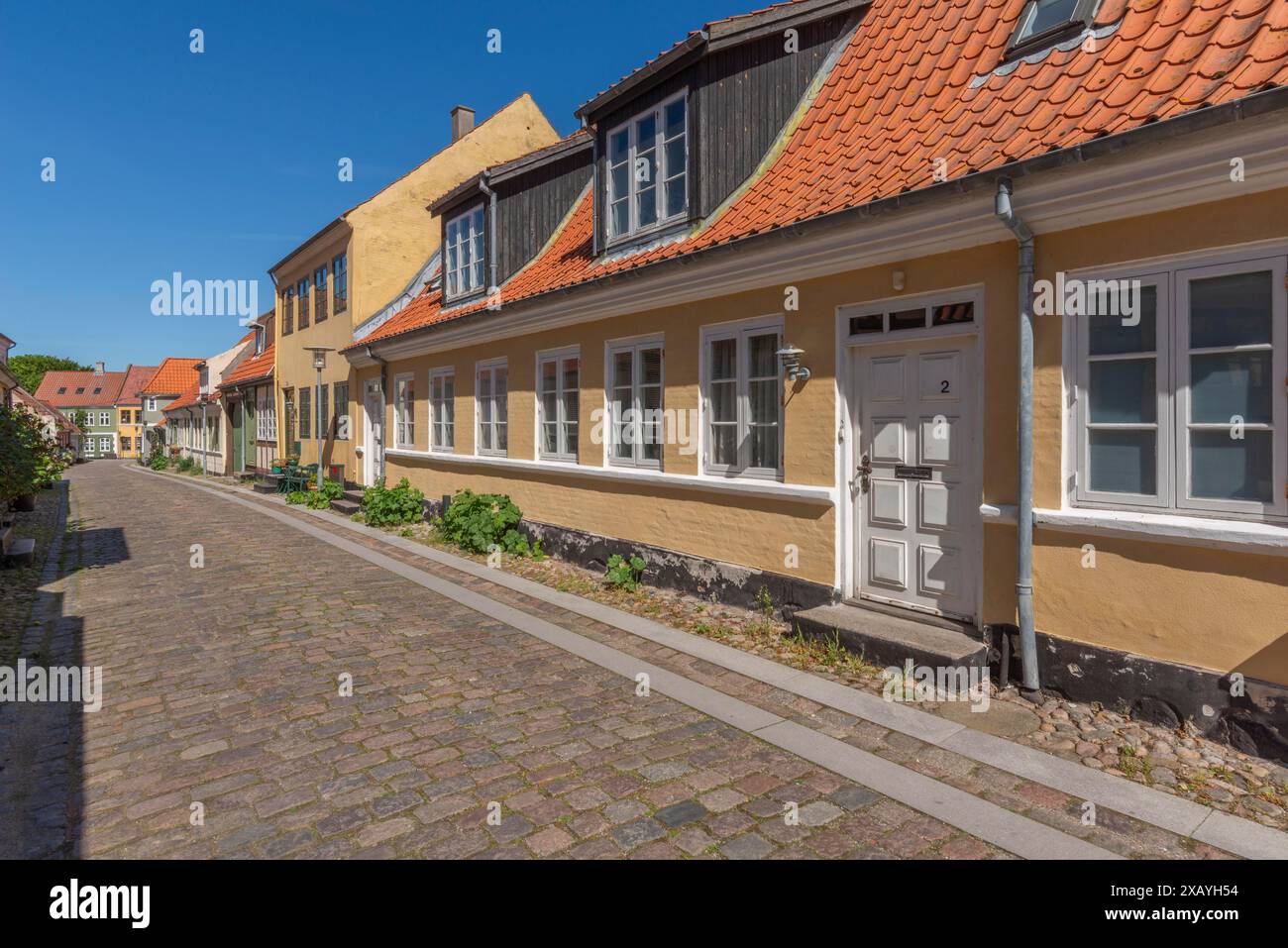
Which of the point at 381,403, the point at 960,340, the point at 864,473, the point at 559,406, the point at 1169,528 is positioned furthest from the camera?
the point at 381,403

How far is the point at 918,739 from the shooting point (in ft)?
14.4

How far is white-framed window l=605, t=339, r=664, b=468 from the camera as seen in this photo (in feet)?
27.9

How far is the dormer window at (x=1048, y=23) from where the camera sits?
18.1ft

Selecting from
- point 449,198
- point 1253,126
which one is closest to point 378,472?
point 449,198

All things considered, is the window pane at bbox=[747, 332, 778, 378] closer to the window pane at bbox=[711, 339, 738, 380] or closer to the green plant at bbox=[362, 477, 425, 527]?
the window pane at bbox=[711, 339, 738, 380]

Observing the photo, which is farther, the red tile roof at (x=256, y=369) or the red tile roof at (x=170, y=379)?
the red tile roof at (x=170, y=379)

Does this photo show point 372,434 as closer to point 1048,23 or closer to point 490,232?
point 490,232

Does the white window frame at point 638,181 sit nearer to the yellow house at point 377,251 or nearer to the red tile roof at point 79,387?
the yellow house at point 377,251


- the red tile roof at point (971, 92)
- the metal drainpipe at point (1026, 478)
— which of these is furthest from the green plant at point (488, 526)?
the metal drainpipe at point (1026, 478)

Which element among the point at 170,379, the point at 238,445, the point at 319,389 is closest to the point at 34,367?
the point at 170,379

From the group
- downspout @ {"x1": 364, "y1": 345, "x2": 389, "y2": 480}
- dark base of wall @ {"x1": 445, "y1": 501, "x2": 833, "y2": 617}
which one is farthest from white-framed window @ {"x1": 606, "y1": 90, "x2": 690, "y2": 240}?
downspout @ {"x1": 364, "y1": 345, "x2": 389, "y2": 480}

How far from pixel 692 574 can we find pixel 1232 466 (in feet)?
15.7

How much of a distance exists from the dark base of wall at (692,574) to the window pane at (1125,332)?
9.24 feet

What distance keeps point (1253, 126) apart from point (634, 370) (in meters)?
5.93
